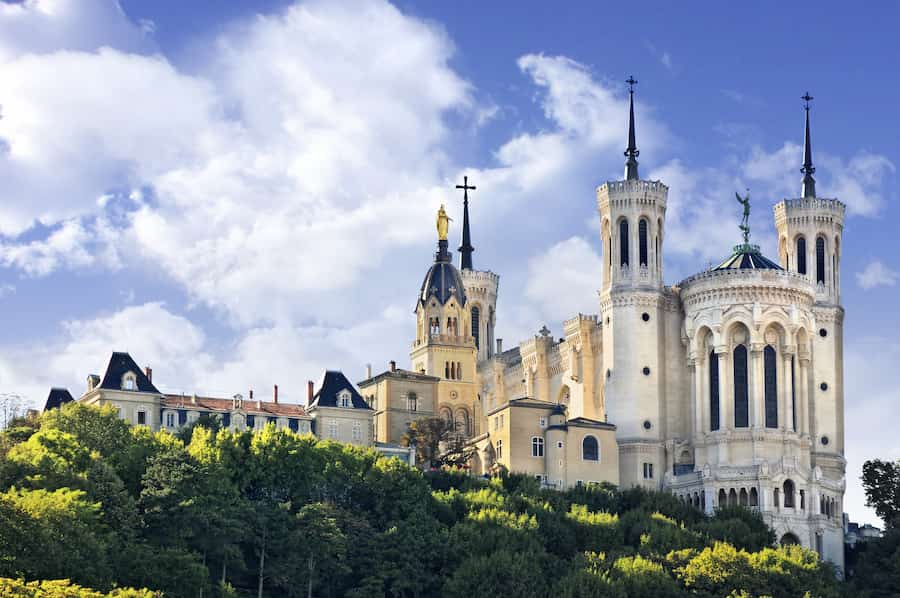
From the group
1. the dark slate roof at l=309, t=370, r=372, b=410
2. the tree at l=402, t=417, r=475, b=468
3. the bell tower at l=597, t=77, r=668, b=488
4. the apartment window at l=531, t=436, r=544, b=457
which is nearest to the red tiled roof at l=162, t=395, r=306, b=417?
the dark slate roof at l=309, t=370, r=372, b=410

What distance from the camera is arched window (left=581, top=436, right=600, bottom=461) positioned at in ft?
397

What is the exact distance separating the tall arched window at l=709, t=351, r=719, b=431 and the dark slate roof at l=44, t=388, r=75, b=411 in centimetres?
4261

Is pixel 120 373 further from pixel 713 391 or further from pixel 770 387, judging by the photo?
pixel 770 387

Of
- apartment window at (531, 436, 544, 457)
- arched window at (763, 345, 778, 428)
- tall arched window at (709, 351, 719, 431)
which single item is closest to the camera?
arched window at (763, 345, 778, 428)

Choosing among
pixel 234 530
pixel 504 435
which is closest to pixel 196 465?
pixel 234 530

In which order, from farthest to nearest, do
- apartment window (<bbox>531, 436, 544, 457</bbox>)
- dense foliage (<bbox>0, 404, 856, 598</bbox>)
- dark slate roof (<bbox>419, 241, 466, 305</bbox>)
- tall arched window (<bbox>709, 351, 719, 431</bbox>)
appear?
dark slate roof (<bbox>419, 241, 466, 305</bbox>) < tall arched window (<bbox>709, 351, 719, 431</bbox>) < apartment window (<bbox>531, 436, 544, 457</bbox>) < dense foliage (<bbox>0, 404, 856, 598</bbox>)

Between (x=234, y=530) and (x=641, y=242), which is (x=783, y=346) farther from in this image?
(x=234, y=530)

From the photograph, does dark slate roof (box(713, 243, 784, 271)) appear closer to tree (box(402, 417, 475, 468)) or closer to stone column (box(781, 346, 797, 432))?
stone column (box(781, 346, 797, 432))

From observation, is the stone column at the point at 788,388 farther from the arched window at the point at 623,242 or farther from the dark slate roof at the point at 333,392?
the dark slate roof at the point at 333,392

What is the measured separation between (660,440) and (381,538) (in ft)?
91.2

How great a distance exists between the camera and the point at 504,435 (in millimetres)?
121688

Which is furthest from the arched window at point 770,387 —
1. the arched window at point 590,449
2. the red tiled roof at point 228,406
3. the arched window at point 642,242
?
the red tiled roof at point 228,406

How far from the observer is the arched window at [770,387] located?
4734 inches

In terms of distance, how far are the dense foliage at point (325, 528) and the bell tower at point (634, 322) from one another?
32.4 ft
